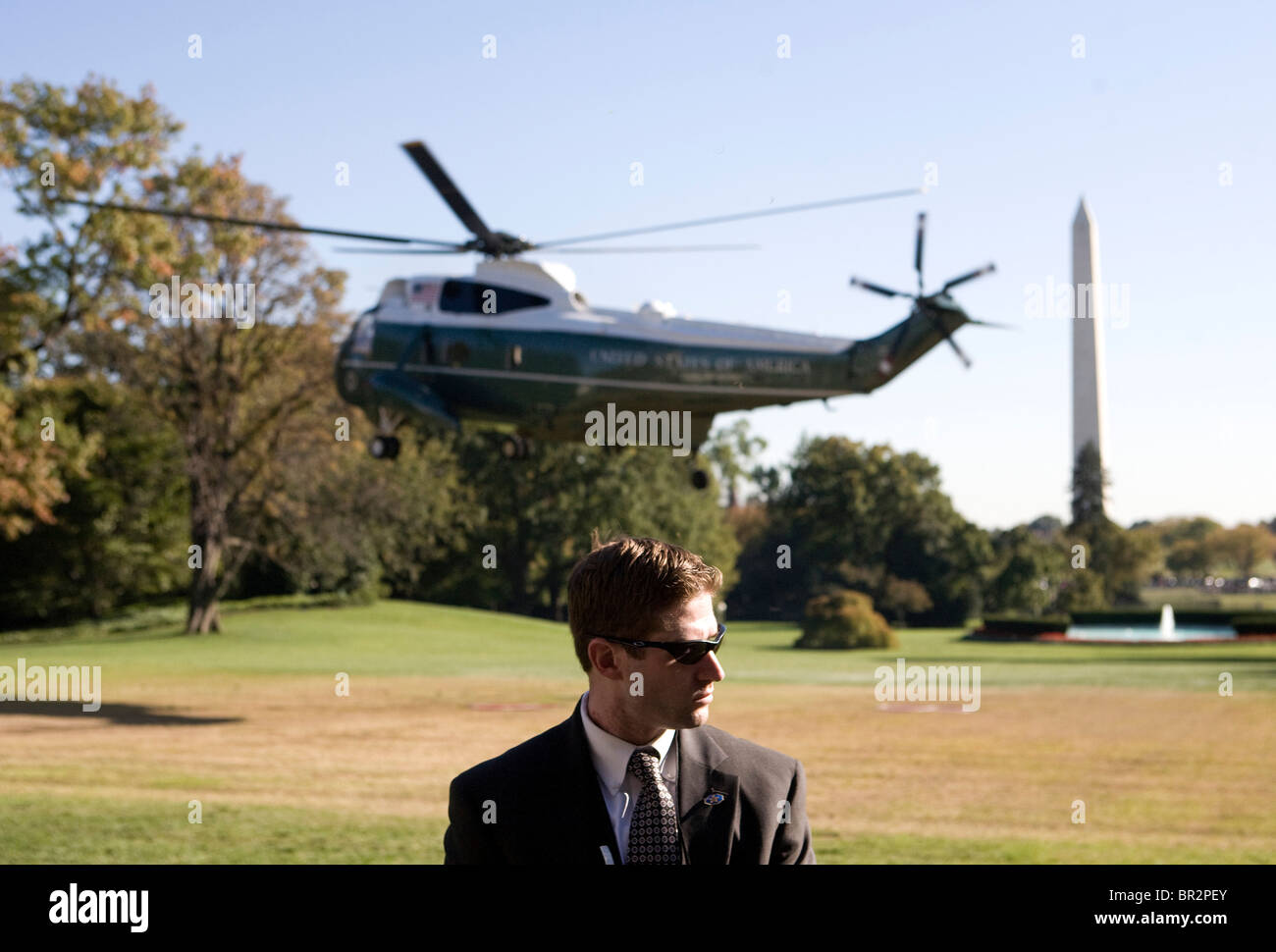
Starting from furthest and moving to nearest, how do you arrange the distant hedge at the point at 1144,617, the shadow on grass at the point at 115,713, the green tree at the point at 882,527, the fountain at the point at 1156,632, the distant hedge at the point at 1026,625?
1. the green tree at the point at 882,527
2. the distant hedge at the point at 1144,617
3. the distant hedge at the point at 1026,625
4. the fountain at the point at 1156,632
5. the shadow on grass at the point at 115,713

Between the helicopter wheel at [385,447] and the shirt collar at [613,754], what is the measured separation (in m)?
23.7

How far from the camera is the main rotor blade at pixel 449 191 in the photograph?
23.7 m

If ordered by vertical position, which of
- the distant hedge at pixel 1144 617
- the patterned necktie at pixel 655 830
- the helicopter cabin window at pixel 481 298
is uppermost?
the helicopter cabin window at pixel 481 298

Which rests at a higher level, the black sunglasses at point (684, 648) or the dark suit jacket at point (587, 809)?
the black sunglasses at point (684, 648)

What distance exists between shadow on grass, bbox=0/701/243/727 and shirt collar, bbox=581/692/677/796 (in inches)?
911

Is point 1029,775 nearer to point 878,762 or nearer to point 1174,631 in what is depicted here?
point 878,762

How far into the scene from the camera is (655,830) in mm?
3693

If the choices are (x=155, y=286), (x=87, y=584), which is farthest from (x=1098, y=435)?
(x=155, y=286)

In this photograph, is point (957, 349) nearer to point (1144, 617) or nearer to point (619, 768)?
point (619, 768)

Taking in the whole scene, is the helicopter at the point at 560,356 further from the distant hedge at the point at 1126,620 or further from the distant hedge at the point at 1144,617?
the distant hedge at the point at 1144,617

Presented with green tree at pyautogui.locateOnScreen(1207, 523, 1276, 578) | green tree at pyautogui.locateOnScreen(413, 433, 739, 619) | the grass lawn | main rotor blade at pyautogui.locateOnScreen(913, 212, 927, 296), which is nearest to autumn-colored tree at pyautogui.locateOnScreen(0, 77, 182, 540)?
the grass lawn

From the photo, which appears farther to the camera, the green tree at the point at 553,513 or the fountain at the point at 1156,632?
the green tree at the point at 553,513

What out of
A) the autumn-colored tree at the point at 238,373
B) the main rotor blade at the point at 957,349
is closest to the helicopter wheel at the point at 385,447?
the main rotor blade at the point at 957,349
